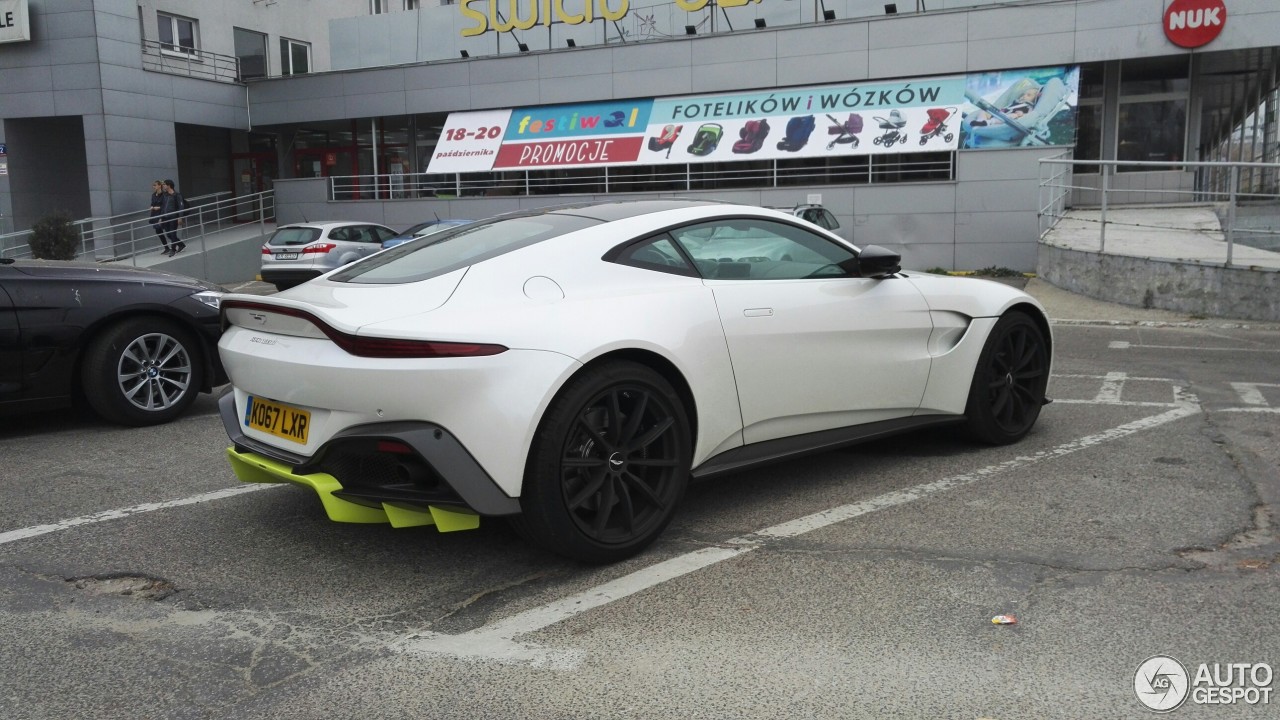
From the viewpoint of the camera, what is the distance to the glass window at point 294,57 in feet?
107

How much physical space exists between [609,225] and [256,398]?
1.58 meters

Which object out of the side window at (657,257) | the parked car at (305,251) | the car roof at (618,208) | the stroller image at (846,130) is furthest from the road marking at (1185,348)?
the parked car at (305,251)

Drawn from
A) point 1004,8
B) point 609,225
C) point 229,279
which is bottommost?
point 229,279

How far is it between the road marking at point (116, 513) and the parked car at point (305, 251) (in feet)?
48.6

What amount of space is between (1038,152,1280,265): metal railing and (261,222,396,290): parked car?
12413 mm

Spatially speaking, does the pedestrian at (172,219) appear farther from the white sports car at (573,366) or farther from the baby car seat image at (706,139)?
the white sports car at (573,366)

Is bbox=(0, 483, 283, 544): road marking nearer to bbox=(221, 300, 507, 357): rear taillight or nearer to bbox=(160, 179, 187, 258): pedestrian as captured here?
bbox=(221, 300, 507, 357): rear taillight

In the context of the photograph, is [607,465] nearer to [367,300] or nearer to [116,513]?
[367,300]

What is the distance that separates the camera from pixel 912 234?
68.9 feet

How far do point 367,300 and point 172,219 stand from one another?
22750 millimetres

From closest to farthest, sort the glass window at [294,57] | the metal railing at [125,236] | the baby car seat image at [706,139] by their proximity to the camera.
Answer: the baby car seat image at [706,139]
the metal railing at [125,236]
the glass window at [294,57]

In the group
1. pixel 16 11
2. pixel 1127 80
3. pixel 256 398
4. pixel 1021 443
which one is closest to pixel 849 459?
pixel 1021 443

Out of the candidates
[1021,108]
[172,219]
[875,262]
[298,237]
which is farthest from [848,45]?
[875,262]

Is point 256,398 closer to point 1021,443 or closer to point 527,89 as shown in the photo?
point 1021,443
